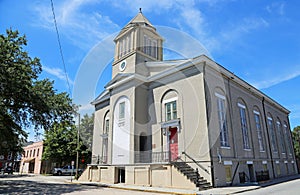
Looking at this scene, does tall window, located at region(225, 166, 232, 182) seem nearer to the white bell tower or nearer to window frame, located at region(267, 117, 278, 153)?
the white bell tower

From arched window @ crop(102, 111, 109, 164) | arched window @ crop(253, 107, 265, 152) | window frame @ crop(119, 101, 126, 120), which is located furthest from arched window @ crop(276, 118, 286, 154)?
arched window @ crop(102, 111, 109, 164)

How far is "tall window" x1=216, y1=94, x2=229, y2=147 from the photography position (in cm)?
1662

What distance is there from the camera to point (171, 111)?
59.1 ft

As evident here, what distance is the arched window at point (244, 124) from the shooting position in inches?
779

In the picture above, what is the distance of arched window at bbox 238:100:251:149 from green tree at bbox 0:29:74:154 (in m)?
15.9

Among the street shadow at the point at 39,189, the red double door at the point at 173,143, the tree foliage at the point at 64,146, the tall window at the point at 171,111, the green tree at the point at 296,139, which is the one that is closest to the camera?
the street shadow at the point at 39,189

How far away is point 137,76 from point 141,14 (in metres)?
9.21

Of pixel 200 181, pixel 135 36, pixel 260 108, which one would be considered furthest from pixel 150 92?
pixel 260 108

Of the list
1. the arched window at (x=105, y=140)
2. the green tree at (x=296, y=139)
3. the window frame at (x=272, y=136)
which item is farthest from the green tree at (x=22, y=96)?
the green tree at (x=296, y=139)

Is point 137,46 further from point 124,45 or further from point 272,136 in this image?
point 272,136

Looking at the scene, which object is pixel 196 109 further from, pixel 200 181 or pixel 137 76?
pixel 137 76

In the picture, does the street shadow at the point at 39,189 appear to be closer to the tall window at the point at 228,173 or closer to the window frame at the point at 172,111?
the window frame at the point at 172,111

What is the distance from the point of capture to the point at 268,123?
85.4 ft

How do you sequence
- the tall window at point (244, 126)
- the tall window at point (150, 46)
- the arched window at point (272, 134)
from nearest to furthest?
1. the tall window at point (244, 126)
2. the tall window at point (150, 46)
3. the arched window at point (272, 134)
